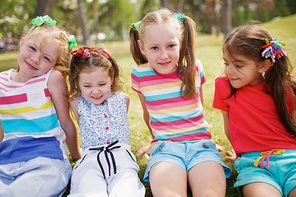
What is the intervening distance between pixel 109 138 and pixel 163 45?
1099 mm

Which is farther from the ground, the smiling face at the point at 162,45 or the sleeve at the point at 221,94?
the smiling face at the point at 162,45

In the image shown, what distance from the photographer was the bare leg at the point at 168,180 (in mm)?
1814

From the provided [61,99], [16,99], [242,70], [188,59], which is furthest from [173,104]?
[16,99]

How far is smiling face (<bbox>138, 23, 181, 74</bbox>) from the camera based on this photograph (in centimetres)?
220

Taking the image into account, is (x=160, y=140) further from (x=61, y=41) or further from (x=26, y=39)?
→ (x=26, y=39)

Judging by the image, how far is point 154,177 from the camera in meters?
1.98

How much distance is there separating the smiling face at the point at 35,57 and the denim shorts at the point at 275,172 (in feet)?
7.07

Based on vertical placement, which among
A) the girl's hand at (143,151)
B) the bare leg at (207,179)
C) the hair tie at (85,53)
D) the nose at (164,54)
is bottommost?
the girl's hand at (143,151)

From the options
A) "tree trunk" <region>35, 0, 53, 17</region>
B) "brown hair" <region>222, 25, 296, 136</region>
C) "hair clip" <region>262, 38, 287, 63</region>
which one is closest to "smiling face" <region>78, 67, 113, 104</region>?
"brown hair" <region>222, 25, 296, 136</region>

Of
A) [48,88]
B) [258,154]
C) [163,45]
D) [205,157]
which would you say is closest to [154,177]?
[205,157]

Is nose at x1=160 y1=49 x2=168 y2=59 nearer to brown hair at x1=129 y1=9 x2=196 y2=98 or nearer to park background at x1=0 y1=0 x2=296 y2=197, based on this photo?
brown hair at x1=129 y1=9 x2=196 y2=98

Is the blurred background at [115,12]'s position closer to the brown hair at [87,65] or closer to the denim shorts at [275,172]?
the brown hair at [87,65]

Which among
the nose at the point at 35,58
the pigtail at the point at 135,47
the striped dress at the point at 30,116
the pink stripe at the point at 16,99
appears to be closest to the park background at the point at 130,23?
the pigtail at the point at 135,47

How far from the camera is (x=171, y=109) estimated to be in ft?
7.97
